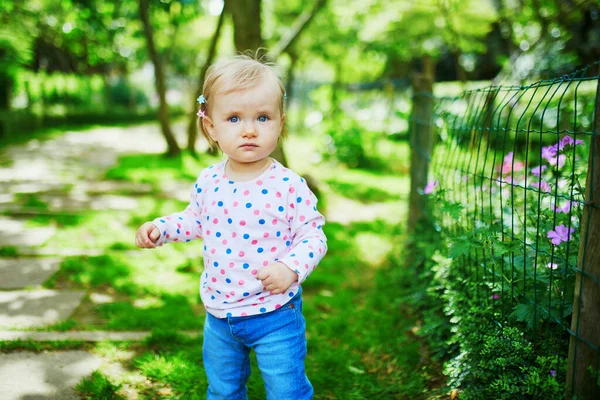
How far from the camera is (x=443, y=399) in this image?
8.08 ft

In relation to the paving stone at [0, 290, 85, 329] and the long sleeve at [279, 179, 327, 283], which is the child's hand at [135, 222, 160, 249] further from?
the paving stone at [0, 290, 85, 329]

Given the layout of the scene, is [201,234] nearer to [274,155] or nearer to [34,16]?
[274,155]

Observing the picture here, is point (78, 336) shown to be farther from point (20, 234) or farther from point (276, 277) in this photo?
point (20, 234)

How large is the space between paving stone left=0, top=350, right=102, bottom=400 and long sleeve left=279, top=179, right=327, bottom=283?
1.30 meters

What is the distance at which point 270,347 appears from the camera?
1944mm

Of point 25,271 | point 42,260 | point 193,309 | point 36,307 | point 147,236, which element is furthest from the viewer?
point 42,260

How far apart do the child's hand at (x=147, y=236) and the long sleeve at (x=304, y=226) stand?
1.77ft

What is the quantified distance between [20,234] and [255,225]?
11.9 feet

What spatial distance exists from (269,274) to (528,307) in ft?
3.64

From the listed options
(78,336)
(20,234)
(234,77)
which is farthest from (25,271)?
(234,77)

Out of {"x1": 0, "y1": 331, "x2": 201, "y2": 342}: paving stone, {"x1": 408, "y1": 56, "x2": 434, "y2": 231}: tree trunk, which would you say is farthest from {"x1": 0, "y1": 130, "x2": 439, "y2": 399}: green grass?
{"x1": 408, "y1": 56, "x2": 434, "y2": 231}: tree trunk

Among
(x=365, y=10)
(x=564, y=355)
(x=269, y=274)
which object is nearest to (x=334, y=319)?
(x=564, y=355)

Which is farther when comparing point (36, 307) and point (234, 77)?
point (36, 307)

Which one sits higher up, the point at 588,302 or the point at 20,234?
the point at 588,302
